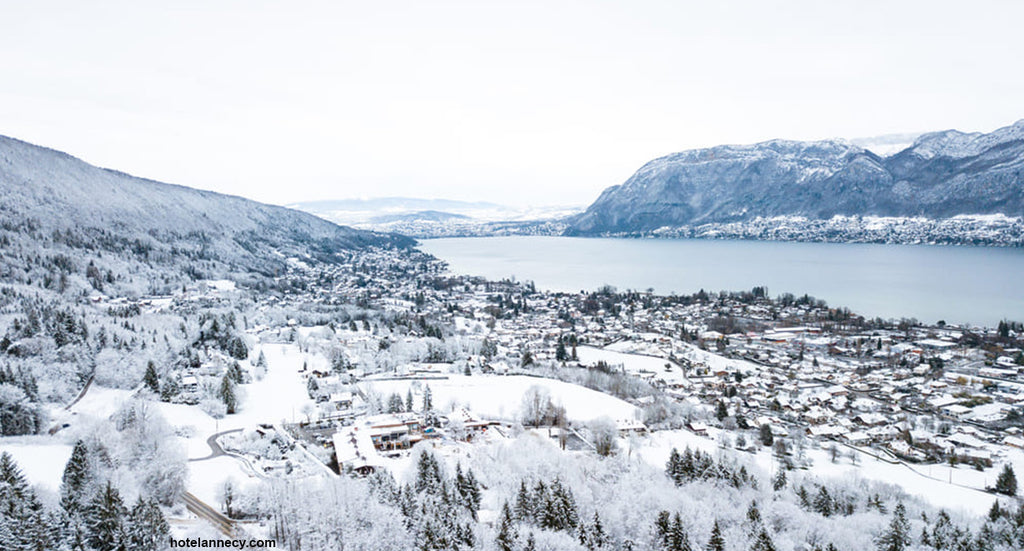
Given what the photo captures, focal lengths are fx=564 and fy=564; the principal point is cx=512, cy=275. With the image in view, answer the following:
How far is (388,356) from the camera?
27.6 m

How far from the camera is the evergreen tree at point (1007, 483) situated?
48.0ft

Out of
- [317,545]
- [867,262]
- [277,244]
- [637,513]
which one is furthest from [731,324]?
[277,244]

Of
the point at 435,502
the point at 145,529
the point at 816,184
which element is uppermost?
the point at 816,184

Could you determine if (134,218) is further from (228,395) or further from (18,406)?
(18,406)

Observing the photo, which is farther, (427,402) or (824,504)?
(427,402)

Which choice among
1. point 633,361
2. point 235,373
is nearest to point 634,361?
point 633,361

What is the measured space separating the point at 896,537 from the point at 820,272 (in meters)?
58.6

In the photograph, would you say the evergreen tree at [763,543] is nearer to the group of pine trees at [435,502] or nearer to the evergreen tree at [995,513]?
the group of pine trees at [435,502]

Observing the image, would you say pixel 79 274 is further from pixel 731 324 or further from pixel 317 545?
pixel 731 324

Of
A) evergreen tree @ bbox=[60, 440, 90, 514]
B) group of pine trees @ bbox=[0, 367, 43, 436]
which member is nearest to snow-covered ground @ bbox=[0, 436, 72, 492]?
group of pine trees @ bbox=[0, 367, 43, 436]

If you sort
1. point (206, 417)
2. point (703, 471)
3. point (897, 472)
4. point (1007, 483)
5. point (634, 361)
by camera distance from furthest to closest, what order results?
point (634, 361), point (206, 417), point (897, 472), point (1007, 483), point (703, 471)

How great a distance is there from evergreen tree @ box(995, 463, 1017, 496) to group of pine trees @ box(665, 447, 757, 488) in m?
6.83

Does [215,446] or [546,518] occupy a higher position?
[546,518]

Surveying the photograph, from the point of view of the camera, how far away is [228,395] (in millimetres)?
19078
